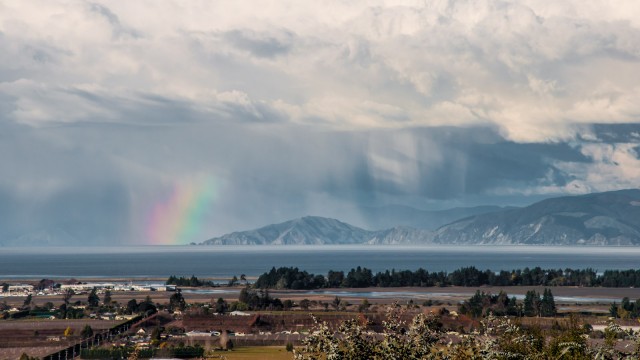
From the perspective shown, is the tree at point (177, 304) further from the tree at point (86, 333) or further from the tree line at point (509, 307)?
the tree line at point (509, 307)

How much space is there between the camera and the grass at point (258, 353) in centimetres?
10450

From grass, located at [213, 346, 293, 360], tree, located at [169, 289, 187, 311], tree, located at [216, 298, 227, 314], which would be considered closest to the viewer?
grass, located at [213, 346, 293, 360]

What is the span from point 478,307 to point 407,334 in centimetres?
12954

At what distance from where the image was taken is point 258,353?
362 ft

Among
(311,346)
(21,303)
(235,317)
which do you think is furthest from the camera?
(21,303)

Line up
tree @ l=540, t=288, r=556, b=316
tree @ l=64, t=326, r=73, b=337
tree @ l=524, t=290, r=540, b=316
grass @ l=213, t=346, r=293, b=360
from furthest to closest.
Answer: tree @ l=524, t=290, r=540, b=316 < tree @ l=540, t=288, r=556, b=316 < tree @ l=64, t=326, r=73, b=337 < grass @ l=213, t=346, r=293, b=360

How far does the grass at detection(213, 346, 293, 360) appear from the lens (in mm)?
104500

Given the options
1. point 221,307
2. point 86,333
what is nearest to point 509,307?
point 221,307

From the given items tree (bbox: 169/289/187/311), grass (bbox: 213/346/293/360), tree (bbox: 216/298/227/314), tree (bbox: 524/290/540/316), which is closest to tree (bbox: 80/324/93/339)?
grass (bbox: 213/346/293/360)

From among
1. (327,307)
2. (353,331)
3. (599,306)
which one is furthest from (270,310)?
(353,331)

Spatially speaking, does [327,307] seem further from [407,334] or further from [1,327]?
[407,334]

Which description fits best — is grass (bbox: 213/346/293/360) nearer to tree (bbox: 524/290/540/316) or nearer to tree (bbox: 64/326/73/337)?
tree (bbox: 64/326/73/337)

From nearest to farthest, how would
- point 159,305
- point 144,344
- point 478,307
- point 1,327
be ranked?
point 144,344, point 1,327, point 478,307, point 159,305

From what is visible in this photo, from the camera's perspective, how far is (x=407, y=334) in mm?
36156
